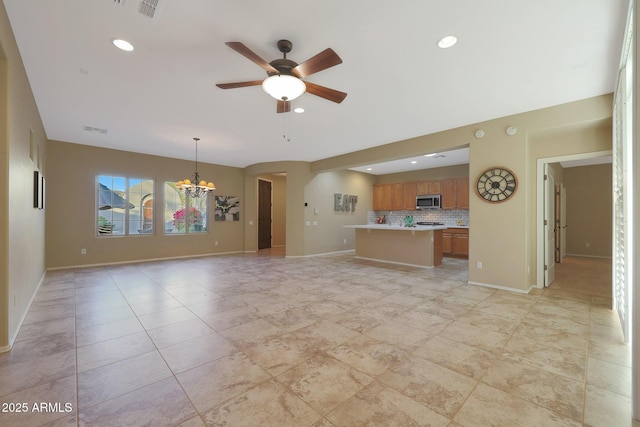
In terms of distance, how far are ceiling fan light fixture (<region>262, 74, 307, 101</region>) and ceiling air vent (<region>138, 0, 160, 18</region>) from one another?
92 centimetres

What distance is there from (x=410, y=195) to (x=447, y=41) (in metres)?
6.82

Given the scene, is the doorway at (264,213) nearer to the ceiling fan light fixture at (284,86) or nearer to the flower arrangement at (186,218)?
the flower arrangement at (186,218)

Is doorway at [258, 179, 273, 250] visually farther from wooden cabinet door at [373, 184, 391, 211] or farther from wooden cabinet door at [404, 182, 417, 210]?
wooden cabinet door at [404, 182, 417, 210]

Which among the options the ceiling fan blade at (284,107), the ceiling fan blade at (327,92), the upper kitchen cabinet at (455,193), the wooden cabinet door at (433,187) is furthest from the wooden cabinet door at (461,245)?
the ceiling fan blade at (284,107)

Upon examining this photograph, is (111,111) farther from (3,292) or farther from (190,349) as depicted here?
(190,349)

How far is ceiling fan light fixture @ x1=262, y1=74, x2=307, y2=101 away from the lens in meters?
2.29

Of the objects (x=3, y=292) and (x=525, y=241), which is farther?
(x=525, y=241)

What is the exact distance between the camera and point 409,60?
271cm

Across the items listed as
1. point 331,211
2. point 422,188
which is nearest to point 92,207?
point 331,211

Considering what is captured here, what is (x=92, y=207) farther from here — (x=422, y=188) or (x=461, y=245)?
(x=461, y=245)

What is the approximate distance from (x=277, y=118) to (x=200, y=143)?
2425 millimetres

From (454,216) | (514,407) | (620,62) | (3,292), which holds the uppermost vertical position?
(620,62)

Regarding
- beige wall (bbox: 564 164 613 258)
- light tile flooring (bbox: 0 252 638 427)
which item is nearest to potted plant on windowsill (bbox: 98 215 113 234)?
light tile flooring (bbox: 0 252 638 427)

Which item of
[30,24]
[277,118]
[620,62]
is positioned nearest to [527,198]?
[620,62]
